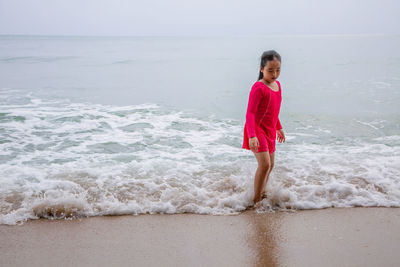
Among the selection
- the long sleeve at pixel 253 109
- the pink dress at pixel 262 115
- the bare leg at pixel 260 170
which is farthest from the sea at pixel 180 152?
the long sleeve at pixel 253 109

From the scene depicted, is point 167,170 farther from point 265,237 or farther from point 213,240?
point 265,237

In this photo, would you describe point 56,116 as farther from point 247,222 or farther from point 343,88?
point 343,88

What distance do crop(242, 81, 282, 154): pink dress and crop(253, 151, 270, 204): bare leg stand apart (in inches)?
2.4

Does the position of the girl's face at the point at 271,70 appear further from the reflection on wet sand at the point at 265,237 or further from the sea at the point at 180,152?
the reflection on wet sand at the point at 265,237

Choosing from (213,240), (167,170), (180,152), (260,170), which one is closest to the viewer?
(213,240)

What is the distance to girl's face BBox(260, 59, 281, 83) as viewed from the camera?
10.4 ft

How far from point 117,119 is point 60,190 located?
4128mm

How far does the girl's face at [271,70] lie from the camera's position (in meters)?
3.18

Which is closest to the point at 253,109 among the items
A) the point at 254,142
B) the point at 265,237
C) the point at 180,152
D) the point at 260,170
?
the point at 254,142

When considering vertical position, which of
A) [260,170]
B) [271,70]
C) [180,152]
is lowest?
[180,152]

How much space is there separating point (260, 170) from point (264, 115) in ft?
1.78

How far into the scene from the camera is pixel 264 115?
3.32 metres

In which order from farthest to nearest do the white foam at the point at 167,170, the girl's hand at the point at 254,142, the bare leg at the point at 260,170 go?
the white foam at the point at 167,170 → the bare leg at the point at 260,170 → the girl's hand at the point at 254,142

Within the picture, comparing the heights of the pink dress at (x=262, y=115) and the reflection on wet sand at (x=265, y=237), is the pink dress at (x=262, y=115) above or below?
above
